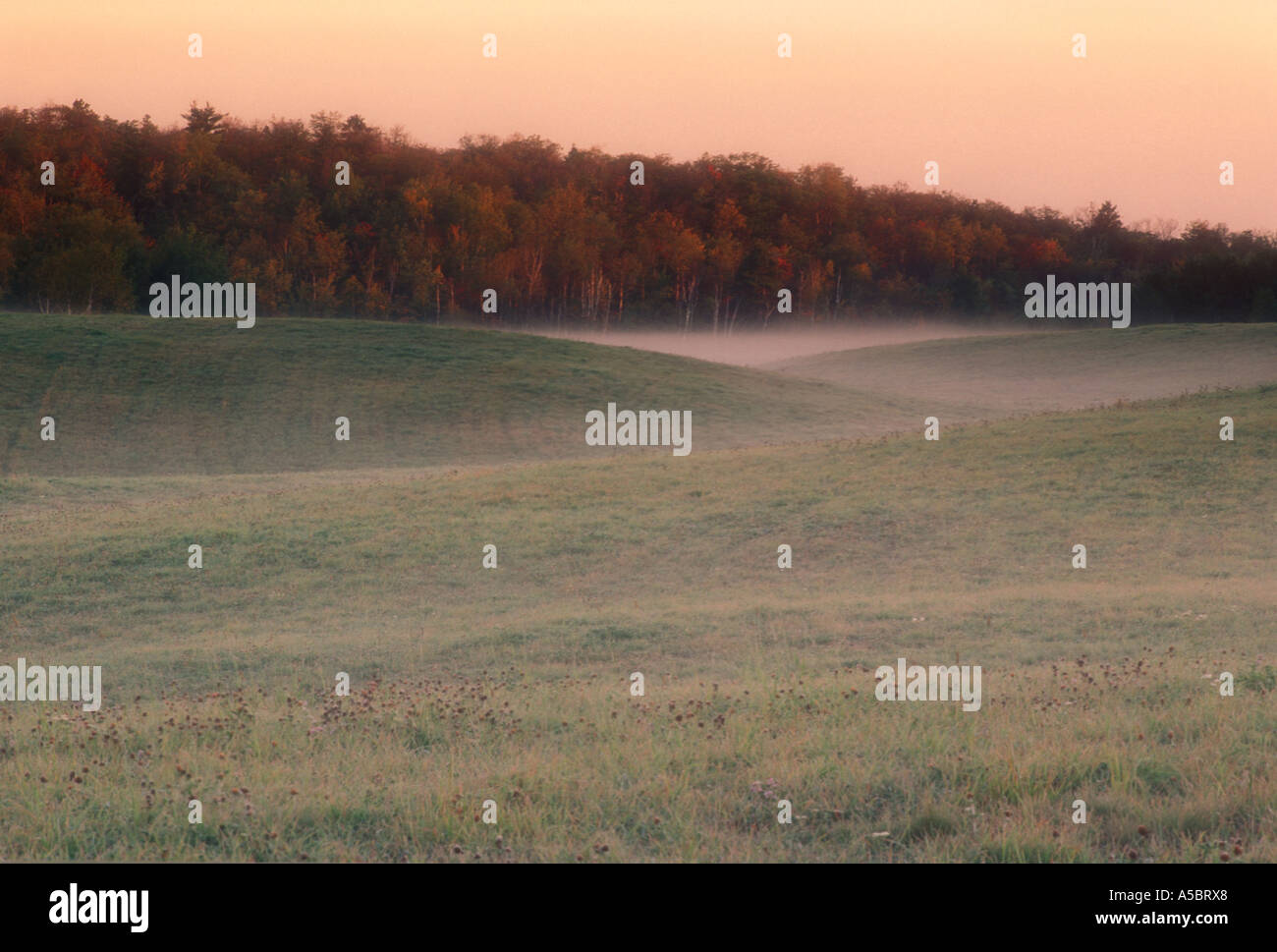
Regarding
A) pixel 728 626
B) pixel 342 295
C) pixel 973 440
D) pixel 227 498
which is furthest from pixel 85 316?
pixel 728 626

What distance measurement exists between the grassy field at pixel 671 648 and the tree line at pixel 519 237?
4798 cm

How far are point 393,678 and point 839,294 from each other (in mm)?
101865

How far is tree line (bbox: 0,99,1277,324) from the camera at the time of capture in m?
83.2

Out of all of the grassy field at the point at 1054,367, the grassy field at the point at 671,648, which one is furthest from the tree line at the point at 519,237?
the grassy field at the point at 671,648

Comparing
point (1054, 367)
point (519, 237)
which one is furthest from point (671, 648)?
point (519, 237)

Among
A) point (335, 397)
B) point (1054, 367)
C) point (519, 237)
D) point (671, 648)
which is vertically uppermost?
point (519, 237)

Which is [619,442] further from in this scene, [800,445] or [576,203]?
[576,203]

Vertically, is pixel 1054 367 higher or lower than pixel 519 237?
lower

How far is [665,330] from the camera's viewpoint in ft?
325

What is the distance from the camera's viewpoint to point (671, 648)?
1370 cm

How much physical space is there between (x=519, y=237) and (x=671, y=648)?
276ft

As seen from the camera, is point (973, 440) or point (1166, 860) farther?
point (973, 440)

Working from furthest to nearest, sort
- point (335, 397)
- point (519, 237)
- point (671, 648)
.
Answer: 1. point (519, 237)
2. point (335, 397)
3. point (671, 648)

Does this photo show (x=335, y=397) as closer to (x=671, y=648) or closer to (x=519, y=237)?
(x=671, y=648)
